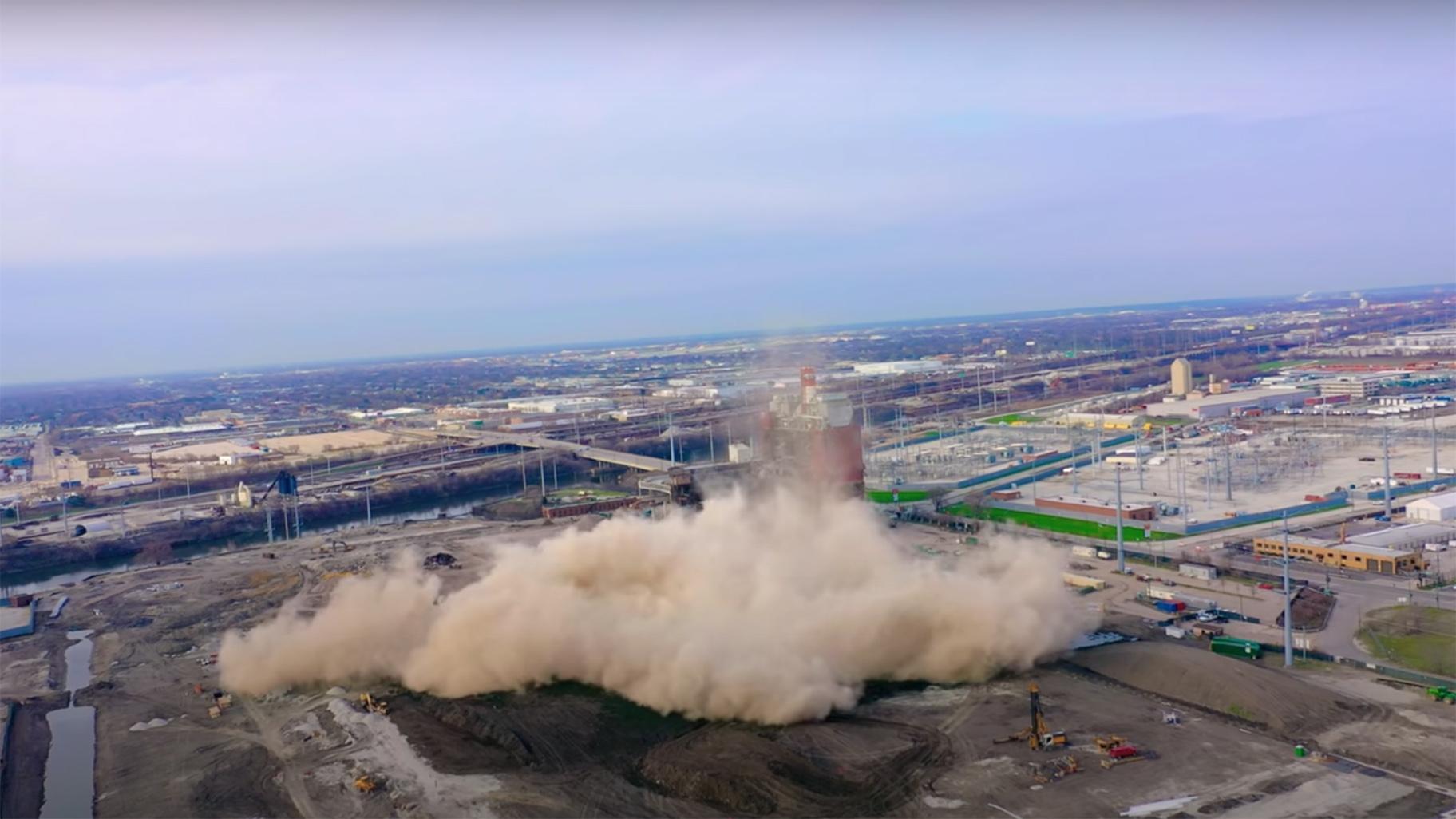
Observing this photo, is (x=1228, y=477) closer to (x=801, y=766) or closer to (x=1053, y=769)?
(x=1053, y=769)

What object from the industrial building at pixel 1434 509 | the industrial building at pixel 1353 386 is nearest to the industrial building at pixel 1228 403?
the industrial building at pixel 1353 386

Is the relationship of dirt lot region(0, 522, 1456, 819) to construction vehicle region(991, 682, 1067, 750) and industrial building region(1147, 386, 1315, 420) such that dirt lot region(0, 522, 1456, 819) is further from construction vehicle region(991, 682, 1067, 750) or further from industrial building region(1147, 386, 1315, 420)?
industrial building region(1147, 386, 1315, 420)

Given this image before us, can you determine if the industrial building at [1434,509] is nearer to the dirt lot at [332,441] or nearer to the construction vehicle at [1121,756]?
the construction vehicle at [1121,756]

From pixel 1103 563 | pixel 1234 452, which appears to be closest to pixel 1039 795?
pixel 1103 563

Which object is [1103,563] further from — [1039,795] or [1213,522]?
[1039,795]

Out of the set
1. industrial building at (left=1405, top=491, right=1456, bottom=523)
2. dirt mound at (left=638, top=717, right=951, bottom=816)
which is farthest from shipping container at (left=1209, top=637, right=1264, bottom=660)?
industrial building at (left=1405, top=491, right=1456, bottom=523)

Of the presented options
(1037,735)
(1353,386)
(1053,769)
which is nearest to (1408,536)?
(1037,735)
